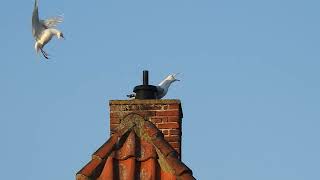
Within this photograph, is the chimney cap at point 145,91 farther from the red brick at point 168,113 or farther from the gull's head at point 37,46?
the gull's head at point 37,46

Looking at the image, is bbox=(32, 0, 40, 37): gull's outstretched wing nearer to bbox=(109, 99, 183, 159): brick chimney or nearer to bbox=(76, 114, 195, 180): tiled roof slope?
bbox=(109, 99, 183, 159): brick chimney

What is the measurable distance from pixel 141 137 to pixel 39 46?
242 centimetres

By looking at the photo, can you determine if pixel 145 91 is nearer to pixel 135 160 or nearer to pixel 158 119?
pixel 158 119

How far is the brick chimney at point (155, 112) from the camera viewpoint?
8930mm

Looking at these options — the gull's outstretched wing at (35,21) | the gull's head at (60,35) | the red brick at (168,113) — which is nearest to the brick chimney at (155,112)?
the red brick at (168,113)

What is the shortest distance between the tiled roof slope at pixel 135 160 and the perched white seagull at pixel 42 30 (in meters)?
2.24

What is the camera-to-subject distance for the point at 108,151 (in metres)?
7.48

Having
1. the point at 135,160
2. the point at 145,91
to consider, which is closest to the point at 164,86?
the point at 145,91

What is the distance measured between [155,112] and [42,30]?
178 cm

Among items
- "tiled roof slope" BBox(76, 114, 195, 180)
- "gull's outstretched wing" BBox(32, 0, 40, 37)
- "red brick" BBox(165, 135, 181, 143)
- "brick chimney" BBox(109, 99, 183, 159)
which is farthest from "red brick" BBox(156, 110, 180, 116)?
"gull's outstretched wing" BBox(32, 0, 40, 37)

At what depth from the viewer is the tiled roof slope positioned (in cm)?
722

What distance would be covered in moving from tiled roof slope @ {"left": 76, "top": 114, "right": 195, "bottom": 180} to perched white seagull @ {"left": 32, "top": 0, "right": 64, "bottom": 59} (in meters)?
2.24

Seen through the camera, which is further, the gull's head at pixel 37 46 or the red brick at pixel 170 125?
the gull's head at pixel 37 46

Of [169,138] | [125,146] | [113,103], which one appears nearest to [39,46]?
[113,103]
